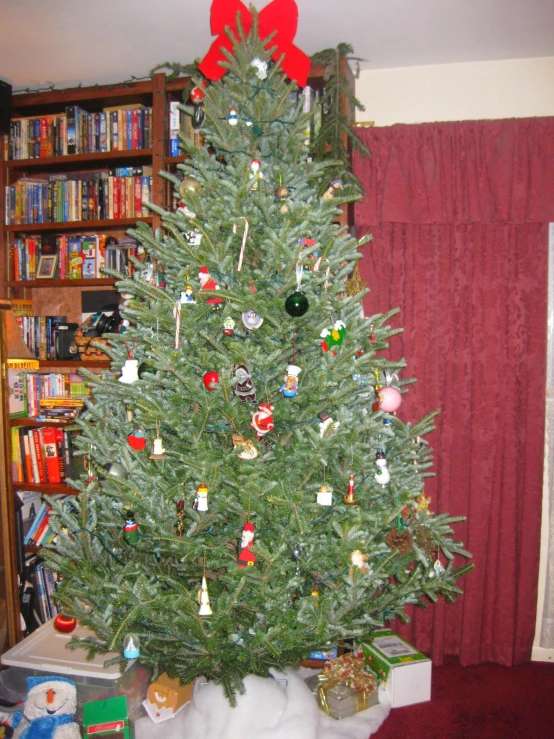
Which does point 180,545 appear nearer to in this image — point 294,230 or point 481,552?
point 294,230

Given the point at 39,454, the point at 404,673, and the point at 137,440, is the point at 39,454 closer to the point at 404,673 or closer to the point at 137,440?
the point at 137,440

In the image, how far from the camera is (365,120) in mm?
2453

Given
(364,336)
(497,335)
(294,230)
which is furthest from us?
(497,335)

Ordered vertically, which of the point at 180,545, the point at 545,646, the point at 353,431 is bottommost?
the point at 545,646

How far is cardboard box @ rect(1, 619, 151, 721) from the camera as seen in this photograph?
1.81m

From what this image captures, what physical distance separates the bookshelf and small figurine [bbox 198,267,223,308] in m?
0.97

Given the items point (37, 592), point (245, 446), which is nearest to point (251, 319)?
point (245, 446)

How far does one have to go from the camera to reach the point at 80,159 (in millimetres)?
2518

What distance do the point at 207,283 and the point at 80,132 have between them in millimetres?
1516

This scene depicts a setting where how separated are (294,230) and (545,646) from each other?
2226 mm

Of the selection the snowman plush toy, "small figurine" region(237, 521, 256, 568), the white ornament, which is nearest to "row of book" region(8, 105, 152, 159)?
the white ornament

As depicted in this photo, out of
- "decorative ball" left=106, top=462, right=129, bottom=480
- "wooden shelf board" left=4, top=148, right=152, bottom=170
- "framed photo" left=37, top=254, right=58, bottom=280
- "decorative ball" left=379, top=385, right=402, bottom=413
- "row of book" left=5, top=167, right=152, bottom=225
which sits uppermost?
"wooden shelf board" left=4, top=148, right=152, bottom=170

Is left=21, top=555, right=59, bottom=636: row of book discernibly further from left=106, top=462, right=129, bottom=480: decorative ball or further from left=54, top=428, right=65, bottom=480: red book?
left=106, top=462, right=129, bottom=480: decorative ball

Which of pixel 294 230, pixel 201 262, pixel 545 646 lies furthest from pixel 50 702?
pixel 545 646
